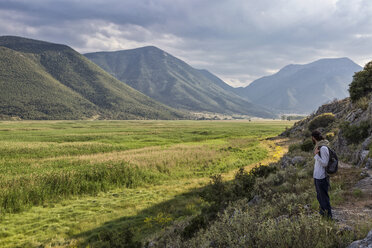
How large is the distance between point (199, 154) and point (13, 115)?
7242 inches

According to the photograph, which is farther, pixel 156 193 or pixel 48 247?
pixel 156 193

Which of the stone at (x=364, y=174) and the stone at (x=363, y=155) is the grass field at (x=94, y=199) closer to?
the stone at (x=364, y=174)

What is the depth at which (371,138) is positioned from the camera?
12930 mm

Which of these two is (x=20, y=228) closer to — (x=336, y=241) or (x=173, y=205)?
(x=173, y=205)

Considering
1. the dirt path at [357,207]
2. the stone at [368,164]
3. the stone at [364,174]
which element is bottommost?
the dirt path at [357,207]

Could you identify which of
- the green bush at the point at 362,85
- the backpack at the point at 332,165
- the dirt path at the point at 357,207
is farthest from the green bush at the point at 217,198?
the green bush at the point at 362,85

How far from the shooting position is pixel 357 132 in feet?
49.8

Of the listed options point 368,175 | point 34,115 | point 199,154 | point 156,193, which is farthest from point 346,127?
point 34,115

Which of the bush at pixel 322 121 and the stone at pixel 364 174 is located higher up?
the bush at pixel 322 121

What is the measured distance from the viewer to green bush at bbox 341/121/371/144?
A: 14969 millimetres

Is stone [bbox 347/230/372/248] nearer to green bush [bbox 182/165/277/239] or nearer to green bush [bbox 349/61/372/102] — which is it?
green bush [bbox 182/165/277/239]

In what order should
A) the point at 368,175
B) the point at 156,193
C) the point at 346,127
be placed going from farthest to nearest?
the point at 156,193 → the point at 346,127 → the point at 368,175

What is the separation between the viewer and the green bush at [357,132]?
1497 centimetres

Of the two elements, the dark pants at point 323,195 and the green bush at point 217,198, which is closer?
the dark pants at point 323,195
